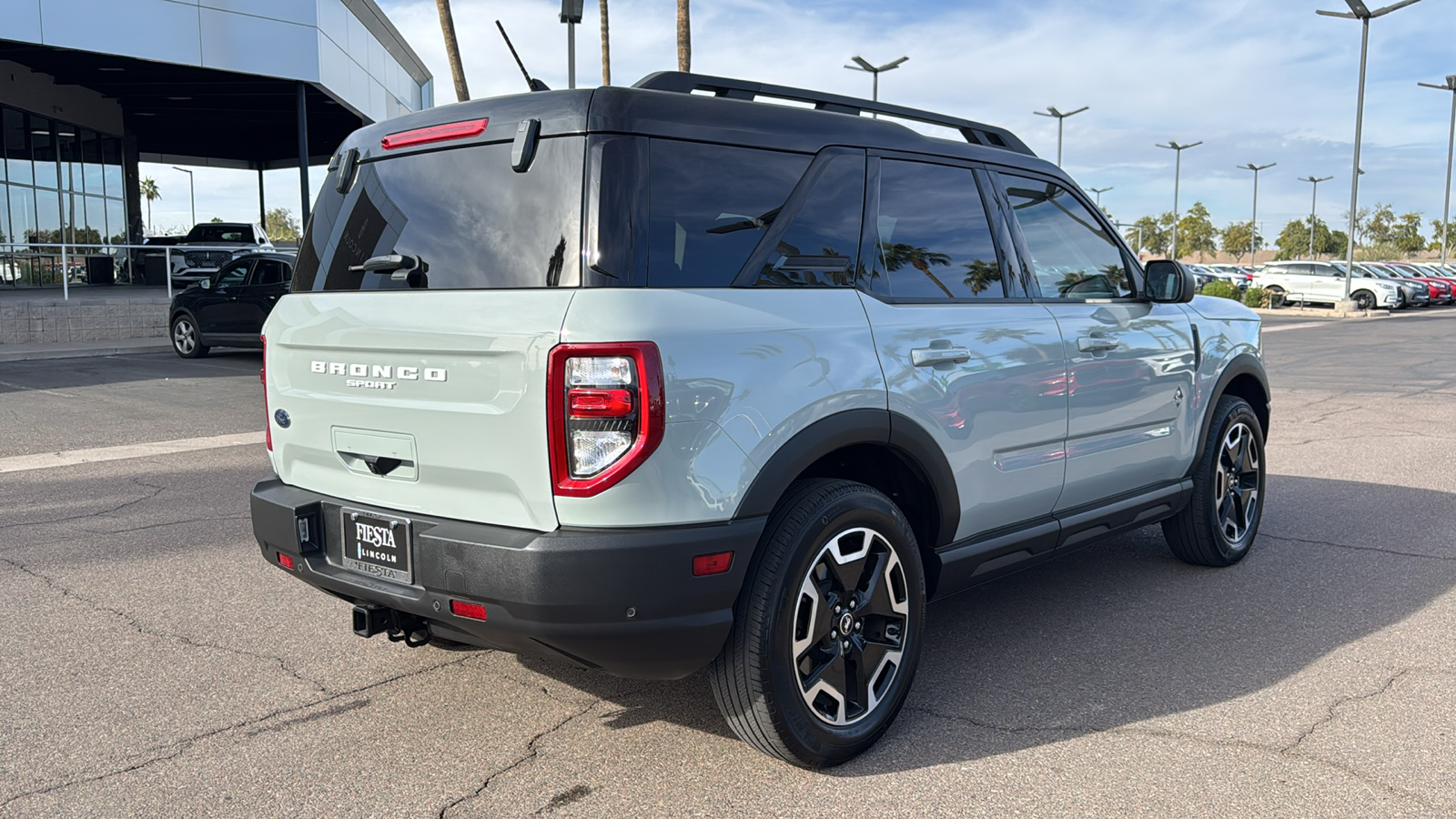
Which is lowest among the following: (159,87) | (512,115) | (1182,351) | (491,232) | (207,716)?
(207,716)

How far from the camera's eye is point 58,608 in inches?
186

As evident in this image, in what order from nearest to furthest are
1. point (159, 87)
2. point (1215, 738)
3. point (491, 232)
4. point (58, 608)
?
point (491, 232) → point (1215, 738) → point (58, 608) → point (159, 87)

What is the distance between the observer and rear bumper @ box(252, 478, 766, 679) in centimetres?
280

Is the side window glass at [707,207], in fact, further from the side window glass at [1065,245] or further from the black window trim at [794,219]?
the side window glass at [1065,245]

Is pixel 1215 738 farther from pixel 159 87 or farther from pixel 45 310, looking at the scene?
pixel 159 87

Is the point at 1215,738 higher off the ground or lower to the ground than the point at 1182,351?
lower

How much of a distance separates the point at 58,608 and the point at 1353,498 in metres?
7.31

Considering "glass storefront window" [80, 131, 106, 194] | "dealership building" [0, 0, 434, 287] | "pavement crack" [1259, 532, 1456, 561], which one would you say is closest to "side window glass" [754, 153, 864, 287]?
"pavement crack" [1259, 532, 1456, 561]

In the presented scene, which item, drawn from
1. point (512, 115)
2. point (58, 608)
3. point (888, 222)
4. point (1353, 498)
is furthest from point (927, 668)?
point (1353, 498)

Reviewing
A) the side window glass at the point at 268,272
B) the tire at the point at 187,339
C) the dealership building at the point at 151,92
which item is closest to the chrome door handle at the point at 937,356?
the side window glass at the point at 268,272

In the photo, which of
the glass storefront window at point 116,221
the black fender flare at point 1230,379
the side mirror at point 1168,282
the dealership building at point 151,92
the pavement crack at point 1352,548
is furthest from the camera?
the glass storefront window at point 116,221

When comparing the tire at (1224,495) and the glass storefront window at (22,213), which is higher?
the glass storefront window at (22,213)

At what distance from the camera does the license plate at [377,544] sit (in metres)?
3.13

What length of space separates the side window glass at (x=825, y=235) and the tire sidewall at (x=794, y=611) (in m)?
0.68
